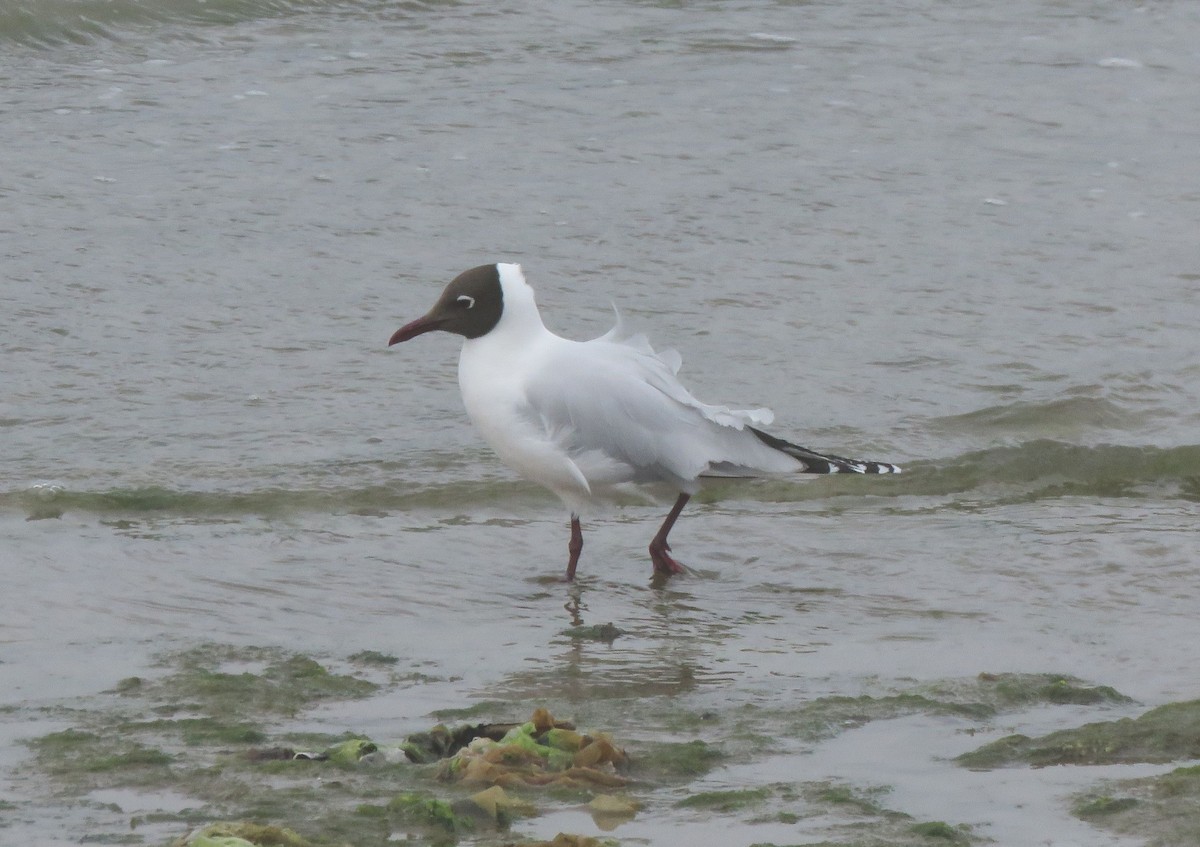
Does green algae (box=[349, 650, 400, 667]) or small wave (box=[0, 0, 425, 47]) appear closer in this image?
green algae (box=[349, 650, 400, 667])

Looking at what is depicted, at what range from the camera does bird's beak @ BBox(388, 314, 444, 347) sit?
5883 millimetres

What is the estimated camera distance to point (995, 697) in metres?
4.05

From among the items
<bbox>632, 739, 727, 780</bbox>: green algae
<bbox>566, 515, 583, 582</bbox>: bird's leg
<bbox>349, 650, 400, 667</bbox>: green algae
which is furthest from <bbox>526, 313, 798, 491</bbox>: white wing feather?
<bbox>632, 739, 727, 780</bbox>: green algae

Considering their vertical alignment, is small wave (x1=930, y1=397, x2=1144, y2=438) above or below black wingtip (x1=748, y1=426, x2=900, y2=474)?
below

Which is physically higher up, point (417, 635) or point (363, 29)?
point (363, 29)

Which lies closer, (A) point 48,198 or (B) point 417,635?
(B) point 417,635

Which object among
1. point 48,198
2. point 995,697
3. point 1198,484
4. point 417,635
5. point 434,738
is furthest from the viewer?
point 48,198

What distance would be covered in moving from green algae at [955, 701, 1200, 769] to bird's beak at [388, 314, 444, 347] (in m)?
2.73

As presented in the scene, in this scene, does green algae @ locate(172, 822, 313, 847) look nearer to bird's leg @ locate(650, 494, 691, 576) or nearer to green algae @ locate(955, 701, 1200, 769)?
green algae @ locate(955, 701, 1200, 769)

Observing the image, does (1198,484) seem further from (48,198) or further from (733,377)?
(48,198)

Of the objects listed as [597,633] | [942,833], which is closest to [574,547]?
[597,633]

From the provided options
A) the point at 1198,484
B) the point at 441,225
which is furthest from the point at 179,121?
the point at 1198,484

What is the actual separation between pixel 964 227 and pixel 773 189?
3.36ft

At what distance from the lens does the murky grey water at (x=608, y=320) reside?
488 cm
